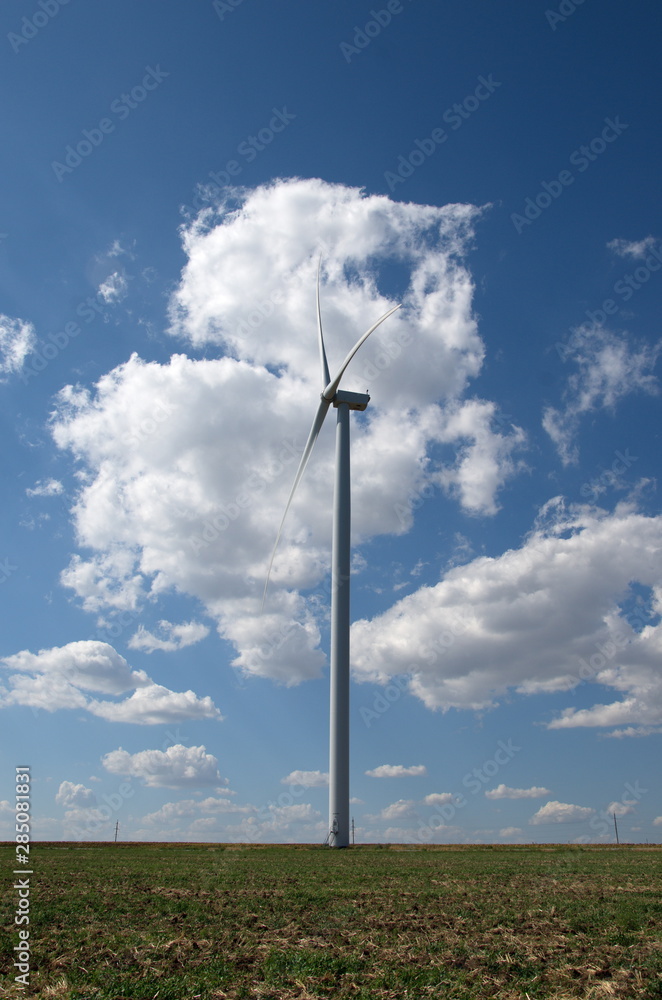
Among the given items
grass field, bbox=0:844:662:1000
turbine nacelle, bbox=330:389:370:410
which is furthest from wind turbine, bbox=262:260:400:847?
grass field, bbox=0:844:662:1000

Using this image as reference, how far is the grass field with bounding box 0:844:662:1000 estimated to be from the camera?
11859mm

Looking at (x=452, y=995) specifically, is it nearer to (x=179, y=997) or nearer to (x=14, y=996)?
(x=179, y=997)

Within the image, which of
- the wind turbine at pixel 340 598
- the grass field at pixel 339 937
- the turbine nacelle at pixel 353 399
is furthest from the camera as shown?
the turbine nacelle at pixel 353 399

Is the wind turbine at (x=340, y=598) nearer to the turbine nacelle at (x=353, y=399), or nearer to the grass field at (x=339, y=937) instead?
the turbine nacelle at (x=353, y=399)

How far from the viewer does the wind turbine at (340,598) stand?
45.7 m

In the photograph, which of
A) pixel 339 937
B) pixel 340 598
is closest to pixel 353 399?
pixel 340 598

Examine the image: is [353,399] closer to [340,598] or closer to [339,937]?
[340,598]

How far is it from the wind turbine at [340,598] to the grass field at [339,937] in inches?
871

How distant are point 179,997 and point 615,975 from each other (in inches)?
296

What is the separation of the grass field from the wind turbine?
2212 centimetres

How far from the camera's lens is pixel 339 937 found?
14.8m

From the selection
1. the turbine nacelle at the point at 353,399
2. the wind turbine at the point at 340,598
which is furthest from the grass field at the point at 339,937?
the turbine nacelle at the point at 353,399

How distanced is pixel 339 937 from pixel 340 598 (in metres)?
35.4

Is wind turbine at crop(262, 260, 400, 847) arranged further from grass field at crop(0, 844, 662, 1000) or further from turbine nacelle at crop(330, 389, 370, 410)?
grass field at crop(0, 844, 662, 1000)
